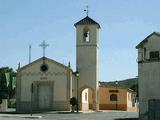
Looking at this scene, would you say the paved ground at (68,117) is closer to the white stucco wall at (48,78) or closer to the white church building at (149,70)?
the white church building at (149,70)

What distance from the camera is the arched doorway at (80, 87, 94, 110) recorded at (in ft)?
195

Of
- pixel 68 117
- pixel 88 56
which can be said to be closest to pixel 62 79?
pixel 88 56

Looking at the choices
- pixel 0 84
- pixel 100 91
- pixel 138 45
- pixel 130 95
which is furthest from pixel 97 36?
pixel 0 84

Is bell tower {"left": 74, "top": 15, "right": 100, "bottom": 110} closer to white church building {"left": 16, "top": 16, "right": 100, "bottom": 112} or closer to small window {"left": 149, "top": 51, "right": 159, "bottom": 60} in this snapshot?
white church building {"left": 16, "top": 16, "right": 100, "bottom": 112}

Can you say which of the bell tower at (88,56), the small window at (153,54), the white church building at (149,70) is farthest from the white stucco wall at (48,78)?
the small window at (153,54)

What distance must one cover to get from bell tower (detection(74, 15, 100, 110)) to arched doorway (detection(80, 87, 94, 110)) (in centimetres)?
80

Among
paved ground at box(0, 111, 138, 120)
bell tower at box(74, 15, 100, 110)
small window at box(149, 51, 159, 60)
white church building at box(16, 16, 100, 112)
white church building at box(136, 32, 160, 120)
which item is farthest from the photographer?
bell tower at box(74, 15, 100, 110)

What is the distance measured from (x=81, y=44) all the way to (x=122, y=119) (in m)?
21.2

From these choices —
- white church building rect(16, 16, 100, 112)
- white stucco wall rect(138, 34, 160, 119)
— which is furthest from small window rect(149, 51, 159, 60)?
white church building rect(16, 16, 100, 112)

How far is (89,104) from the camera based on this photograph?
208ft

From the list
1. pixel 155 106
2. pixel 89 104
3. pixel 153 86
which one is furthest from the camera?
pixel 89 104

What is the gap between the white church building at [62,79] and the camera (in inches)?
2266

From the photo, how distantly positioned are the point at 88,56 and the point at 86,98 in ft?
18.5

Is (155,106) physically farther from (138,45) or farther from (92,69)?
(92,69)
